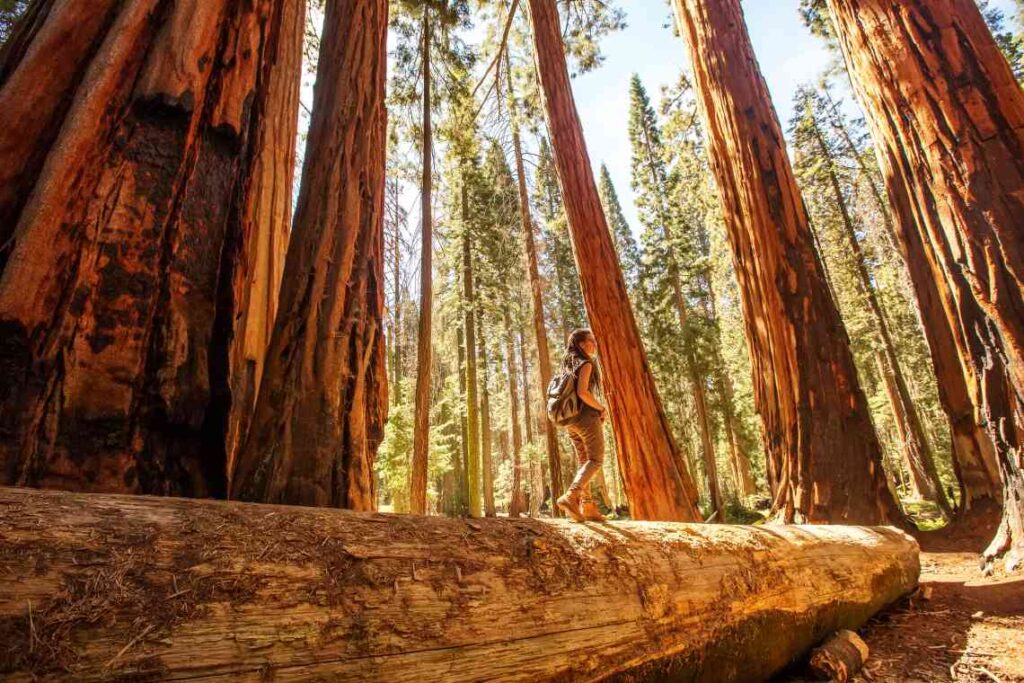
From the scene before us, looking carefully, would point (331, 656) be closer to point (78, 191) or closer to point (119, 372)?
point (119, 372)

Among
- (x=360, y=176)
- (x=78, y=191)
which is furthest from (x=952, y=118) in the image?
(x=78, y=191)

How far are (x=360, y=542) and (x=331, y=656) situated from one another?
0.94 feet

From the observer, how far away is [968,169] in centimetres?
318

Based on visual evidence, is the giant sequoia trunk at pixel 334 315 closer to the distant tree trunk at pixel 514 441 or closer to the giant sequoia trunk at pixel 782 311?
the giant sequoia trunk at pixel 782 311

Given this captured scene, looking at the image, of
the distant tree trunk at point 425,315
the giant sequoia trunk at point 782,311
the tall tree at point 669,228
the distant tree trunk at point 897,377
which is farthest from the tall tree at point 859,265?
the distant tree trunk at point 425,315

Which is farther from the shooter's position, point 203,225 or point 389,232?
point 389,232

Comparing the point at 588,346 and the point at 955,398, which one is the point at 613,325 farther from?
the point at 955,398

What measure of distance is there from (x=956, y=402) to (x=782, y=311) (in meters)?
2.27

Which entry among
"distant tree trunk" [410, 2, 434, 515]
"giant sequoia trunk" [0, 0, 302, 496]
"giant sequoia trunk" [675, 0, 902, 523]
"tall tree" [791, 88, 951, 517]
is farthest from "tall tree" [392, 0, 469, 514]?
"tall tree" [791, 88, 951, 517]

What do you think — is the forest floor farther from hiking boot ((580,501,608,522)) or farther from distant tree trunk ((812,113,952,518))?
distant tree trunk ((812,113,952,518))

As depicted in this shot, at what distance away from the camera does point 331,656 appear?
1102mm

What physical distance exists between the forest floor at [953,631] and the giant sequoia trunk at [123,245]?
320 centimetres

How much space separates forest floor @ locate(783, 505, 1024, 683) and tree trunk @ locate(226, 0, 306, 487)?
10.3 ft

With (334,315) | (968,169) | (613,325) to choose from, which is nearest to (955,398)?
(968,169)
